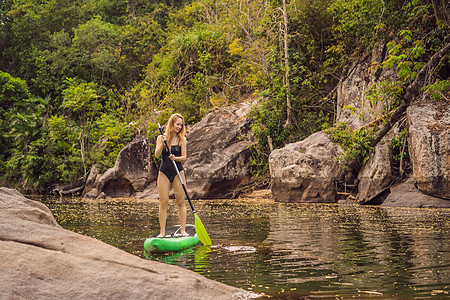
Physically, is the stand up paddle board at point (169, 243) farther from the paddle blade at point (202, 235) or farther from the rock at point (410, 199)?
the rock at point (410, 199)

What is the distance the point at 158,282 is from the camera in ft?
9.31

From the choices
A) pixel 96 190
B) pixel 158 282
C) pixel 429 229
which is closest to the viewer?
pixel 158 282

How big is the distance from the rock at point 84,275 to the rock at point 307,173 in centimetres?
1080

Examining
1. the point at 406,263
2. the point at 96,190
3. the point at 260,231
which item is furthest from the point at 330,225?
the point at 96,190

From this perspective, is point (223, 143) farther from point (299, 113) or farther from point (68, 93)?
point (68, 93)

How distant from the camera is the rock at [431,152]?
11.1m

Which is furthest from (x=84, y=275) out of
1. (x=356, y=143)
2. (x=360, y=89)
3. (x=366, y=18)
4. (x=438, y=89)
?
(x=360, y=89)

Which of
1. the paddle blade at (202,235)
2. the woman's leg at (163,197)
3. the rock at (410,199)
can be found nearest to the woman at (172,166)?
the woman's leg at (163,197)

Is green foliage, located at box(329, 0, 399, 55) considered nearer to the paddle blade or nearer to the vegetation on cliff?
the vegetation on cliff

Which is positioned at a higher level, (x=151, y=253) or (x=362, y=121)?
(x=362, y=121)

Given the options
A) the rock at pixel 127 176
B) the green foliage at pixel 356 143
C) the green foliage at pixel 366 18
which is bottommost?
the rock at pixel 127 176

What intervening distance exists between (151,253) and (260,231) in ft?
7.90

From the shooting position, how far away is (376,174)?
12.9 metres

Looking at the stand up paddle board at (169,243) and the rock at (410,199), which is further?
the rock at (410,199)
